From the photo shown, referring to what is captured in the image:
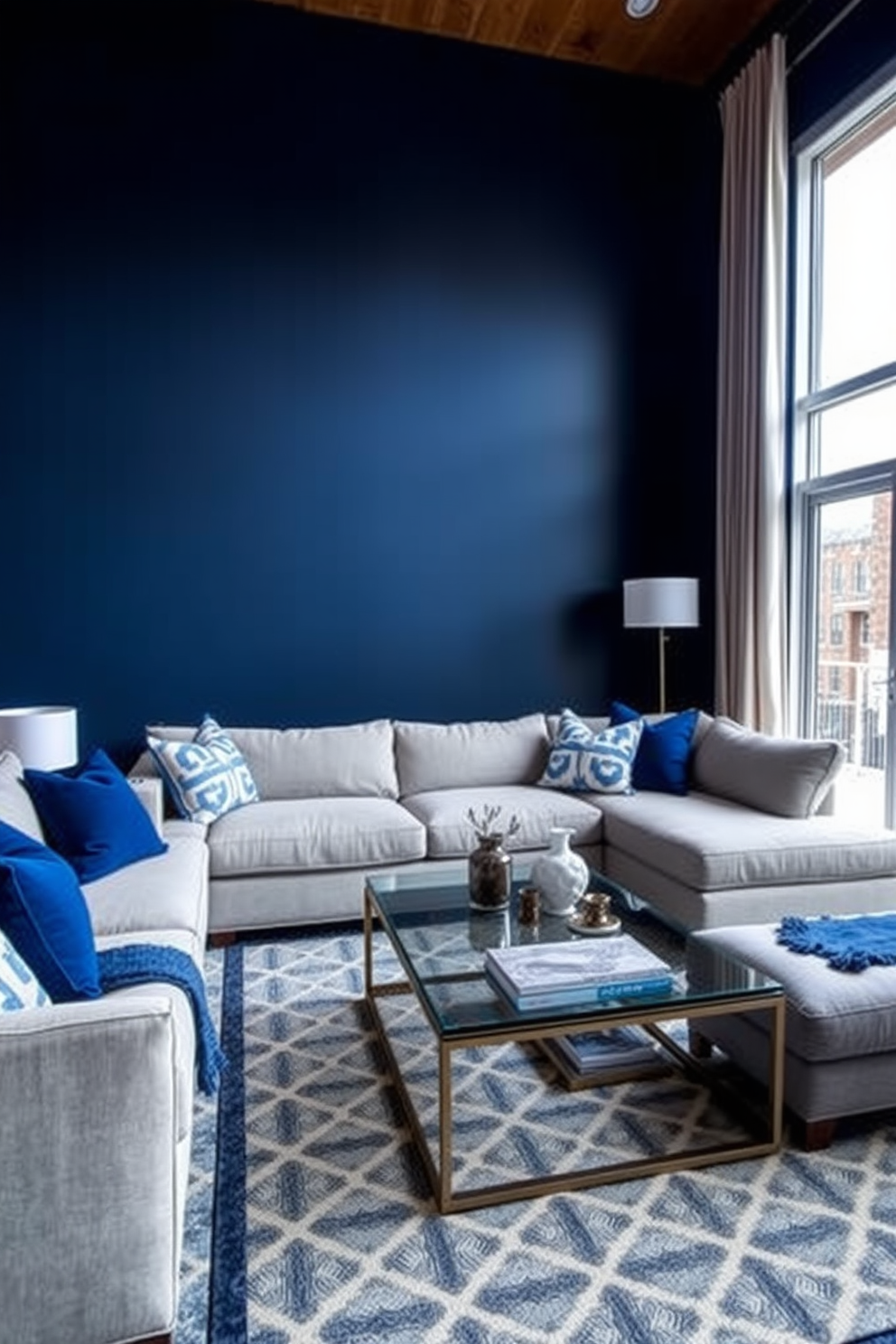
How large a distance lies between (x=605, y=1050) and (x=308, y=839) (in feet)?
4.66

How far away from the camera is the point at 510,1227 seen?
169cm

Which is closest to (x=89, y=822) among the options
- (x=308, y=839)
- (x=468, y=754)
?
(x=308, y=839)

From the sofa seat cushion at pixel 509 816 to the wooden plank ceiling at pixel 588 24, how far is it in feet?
12.3

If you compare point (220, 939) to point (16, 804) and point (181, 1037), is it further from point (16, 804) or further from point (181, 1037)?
point (181, 1037)

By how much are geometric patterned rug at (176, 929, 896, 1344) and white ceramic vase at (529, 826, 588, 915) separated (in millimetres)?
423

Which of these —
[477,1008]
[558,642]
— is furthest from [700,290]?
[477,1008]

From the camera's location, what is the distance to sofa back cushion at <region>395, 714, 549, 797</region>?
13.2 feet

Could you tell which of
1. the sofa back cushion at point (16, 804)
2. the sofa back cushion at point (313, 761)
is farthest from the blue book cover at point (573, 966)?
the sofa back cushion at point (313, 761)

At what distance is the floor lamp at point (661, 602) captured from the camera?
166 inches

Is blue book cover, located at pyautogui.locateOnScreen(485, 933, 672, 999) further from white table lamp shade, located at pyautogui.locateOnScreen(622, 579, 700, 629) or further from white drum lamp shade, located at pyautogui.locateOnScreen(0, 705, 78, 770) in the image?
white table lamp shade, located at pyautogui.locateOnScreen(622, 579, 700, 629)

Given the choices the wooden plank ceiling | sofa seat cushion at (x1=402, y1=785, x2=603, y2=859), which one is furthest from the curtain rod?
sofa seat cushion at (x1=402, y1=785, x2=603, y2=859)

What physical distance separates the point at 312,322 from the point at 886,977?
3.75m

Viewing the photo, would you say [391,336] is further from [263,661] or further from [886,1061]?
[886,1061]

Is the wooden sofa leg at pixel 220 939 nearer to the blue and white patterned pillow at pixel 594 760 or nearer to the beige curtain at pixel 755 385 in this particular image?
the blue and white patterned pillow at pixel 594 760
